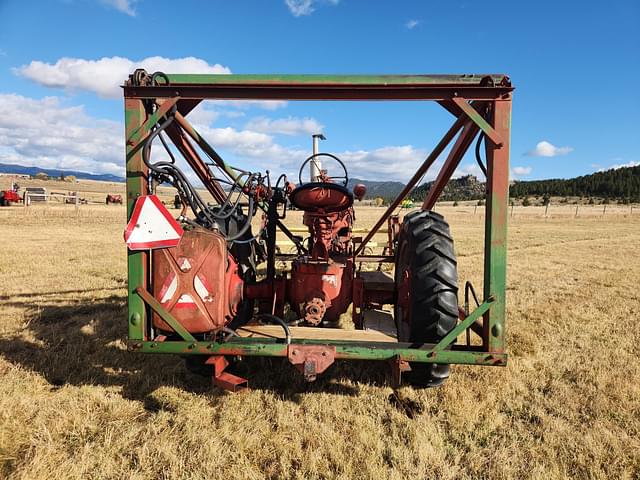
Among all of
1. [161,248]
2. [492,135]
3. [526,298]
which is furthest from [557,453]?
[526,298]

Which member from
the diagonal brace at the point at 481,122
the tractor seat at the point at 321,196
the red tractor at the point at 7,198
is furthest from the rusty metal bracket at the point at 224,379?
the red tractor at the point at 7,198

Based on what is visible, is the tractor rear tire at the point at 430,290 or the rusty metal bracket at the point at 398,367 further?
the tractor rear tire at the point at 430,290

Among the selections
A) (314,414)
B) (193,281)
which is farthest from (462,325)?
(193,281)

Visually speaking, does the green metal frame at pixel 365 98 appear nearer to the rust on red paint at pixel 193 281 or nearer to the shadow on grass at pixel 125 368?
the rust on red paint at pixel 193 281

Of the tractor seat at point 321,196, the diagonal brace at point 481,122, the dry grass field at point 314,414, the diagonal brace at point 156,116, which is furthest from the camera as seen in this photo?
the tractor seat at point 321,196

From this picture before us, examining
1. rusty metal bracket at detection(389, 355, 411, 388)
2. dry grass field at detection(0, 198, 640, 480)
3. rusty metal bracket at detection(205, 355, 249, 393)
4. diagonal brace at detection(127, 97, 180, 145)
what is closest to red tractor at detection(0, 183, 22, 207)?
dry grass field at detection(0, 198, 640, 480)

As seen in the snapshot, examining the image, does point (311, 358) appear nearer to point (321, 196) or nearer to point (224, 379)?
point (224, 379)

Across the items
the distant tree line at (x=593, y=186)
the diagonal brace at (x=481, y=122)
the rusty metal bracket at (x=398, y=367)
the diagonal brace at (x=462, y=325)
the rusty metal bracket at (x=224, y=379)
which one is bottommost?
the rusty metal bracket at (x=224, y=379)

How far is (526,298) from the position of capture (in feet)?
20.1

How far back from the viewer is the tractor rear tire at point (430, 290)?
2.78 metres

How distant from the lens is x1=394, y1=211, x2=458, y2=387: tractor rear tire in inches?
109

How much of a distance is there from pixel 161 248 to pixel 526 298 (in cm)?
546

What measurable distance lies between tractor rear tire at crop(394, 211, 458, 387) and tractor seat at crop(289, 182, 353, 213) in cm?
59

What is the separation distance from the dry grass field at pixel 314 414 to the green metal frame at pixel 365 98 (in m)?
0.53
